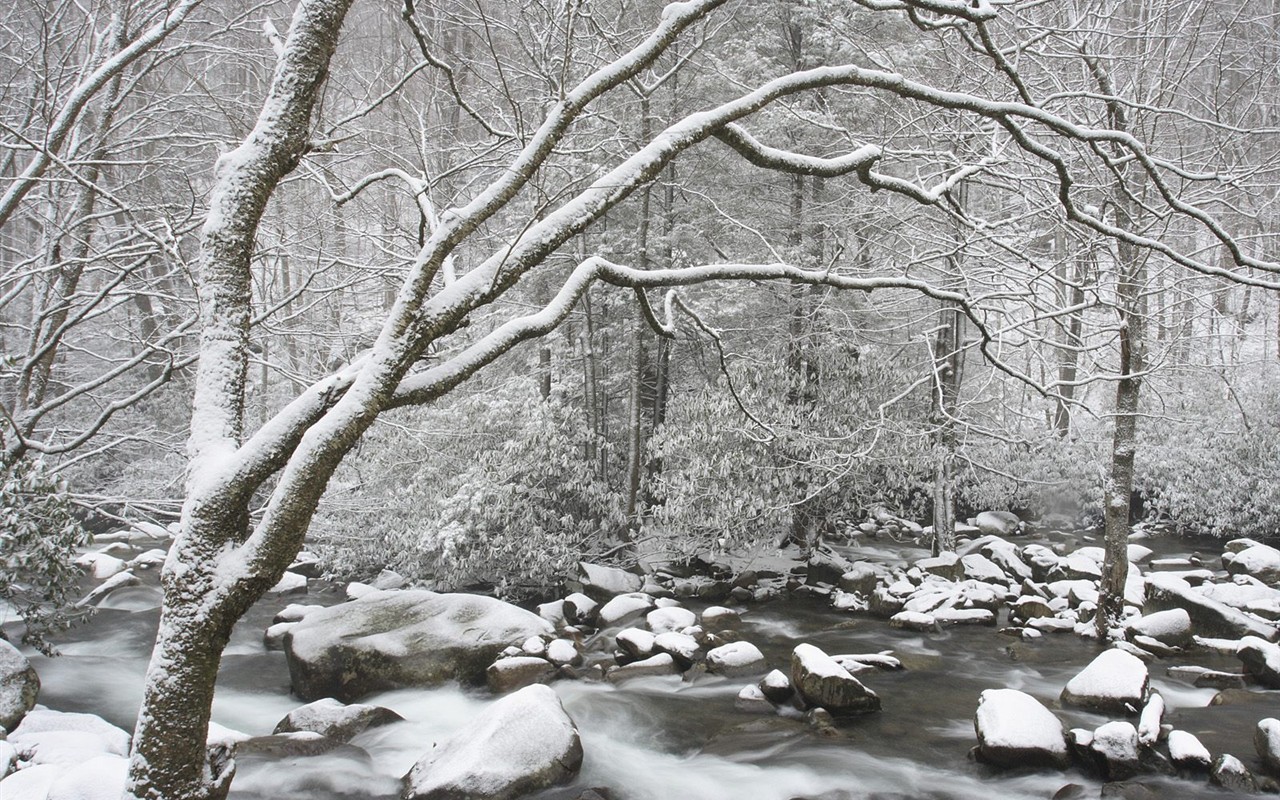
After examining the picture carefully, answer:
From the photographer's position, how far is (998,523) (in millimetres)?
15859

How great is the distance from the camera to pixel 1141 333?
788cm

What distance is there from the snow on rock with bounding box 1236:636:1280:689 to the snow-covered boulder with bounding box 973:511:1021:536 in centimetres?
809

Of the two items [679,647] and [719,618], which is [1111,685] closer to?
[679,647]

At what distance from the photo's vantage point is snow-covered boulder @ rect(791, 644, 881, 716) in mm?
6742

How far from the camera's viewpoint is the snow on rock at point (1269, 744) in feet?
17.7

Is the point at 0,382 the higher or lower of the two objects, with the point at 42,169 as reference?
lower

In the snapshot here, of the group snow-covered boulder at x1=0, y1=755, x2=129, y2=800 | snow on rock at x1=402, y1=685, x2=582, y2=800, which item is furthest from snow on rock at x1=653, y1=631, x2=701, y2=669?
snow-covered boulder at x1=0, y1=755, x2=129, y2=800

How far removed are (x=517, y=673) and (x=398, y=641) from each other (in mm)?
1277

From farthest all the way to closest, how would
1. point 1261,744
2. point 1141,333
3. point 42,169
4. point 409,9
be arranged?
point 1141,333, point 1261,744, point 42,169, point 409,9

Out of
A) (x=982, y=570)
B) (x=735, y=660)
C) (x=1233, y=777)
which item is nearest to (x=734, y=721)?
(x=735, y=660)

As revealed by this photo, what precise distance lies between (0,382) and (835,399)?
11.1m

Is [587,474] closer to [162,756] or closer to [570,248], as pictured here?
[570,248]

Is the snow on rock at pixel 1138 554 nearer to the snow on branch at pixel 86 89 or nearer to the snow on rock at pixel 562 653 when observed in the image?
the snow on rock at pixel 562 653

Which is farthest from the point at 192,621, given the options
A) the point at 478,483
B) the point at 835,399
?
the point at 835,399
